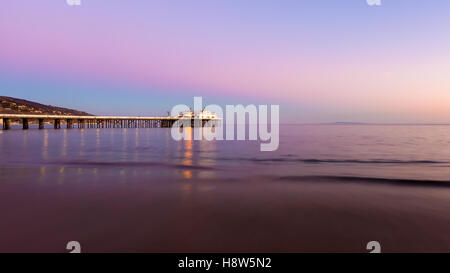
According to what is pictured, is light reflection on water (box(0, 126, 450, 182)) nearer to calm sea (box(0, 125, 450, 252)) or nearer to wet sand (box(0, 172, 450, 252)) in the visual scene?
calm sea (box(0, 125, 450, 252))

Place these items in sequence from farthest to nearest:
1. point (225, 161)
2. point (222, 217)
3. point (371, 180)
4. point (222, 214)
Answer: point (225, 161) < point (371, 180) < point (222, 214) < point (222, 217)

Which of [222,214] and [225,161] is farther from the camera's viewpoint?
[225,161]

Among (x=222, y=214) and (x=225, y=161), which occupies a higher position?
(x=222, y=214)

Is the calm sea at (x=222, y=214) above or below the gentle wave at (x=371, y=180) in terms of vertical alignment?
above

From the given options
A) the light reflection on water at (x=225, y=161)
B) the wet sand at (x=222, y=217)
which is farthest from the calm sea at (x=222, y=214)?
the light reflection on water at (x=225, y=161)

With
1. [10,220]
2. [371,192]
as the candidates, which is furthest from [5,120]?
[371,192]

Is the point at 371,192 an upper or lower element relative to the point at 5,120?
lower

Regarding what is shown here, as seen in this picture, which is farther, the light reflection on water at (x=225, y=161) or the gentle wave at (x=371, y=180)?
the light reflection on water at (x=225, y=161)

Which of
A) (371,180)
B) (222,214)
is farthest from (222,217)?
(371,180)

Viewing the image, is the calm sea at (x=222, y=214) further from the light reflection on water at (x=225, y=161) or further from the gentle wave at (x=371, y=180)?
the light reflection on water at (x=225, y=161)

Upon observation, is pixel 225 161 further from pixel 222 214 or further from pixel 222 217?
pixel 222 217
